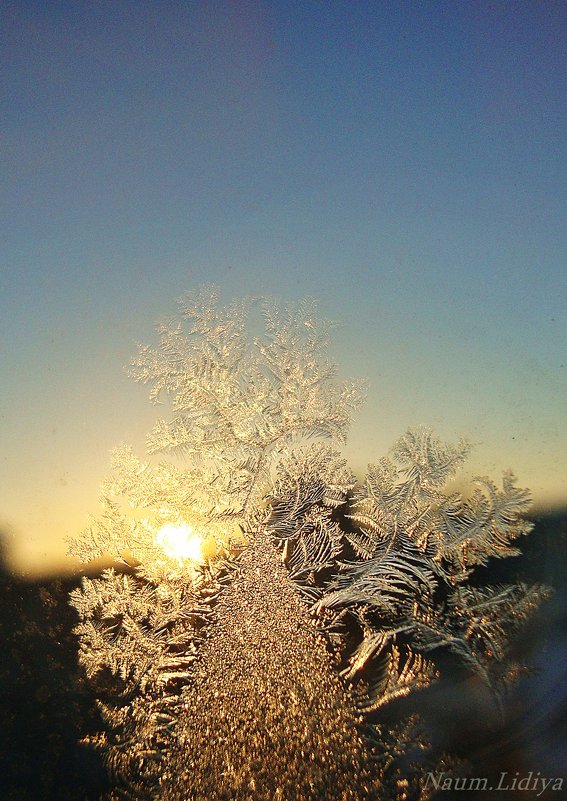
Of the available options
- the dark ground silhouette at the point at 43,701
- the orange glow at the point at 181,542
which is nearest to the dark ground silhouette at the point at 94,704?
the dark ground silhouette at the point at 43,701

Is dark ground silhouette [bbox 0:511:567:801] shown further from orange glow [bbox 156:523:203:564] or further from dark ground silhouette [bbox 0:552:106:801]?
orange glow [bbox 156:523:203:564]

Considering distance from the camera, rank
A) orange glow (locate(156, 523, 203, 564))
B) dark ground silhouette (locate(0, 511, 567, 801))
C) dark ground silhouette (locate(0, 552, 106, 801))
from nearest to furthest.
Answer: dark ground silhouette (locate(0, 511, 567, 801)), dark ground silhouette (locate(0, 552, 106, 801)), orange glow (locate(156, 523, 203, 564))

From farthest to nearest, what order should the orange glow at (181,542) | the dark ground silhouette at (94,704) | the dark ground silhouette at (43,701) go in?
the orange glow at (181,542) → the dark ground silhouette at (43,701) → the dark ground silhouette at (94,704)

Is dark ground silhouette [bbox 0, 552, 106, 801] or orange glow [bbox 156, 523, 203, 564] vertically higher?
orange glow [bbox 156, 523, 203, 564]

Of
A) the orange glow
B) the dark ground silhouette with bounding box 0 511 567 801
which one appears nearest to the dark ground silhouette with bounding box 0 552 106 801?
the dark ground silhouette with bounding box 0 511 567 801

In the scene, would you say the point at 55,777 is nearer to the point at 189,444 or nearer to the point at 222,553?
the point at 222,553

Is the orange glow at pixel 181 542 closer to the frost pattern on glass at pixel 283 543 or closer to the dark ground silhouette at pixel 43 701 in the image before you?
the frost pattern on glass at pixel 283 543

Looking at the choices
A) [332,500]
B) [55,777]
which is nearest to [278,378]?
[332,500]

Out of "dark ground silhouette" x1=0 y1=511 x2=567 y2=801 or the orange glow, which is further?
the orange glow

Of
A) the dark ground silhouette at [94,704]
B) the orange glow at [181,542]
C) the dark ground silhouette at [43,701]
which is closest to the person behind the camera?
the dark ground silhouette at [94,704]

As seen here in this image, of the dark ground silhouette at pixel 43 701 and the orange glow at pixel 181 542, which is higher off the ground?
the orange glow at pixel 181 542

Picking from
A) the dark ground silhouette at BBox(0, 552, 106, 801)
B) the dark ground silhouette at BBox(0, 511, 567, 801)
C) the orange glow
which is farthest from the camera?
the orange glow
